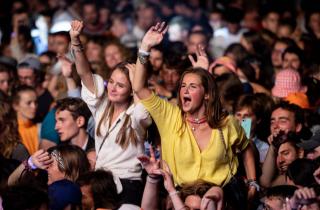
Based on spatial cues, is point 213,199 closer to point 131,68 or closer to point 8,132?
point 131,68

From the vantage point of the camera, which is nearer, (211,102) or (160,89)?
(211,102)

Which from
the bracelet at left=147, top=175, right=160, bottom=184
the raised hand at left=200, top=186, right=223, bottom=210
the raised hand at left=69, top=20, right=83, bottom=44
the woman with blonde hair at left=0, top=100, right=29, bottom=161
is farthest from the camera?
the woman with blonde hair at left=0, top=100, right=29, bottom=161

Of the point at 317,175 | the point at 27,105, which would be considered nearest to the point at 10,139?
the point at 27,105

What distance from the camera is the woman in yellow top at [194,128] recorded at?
9.59 m

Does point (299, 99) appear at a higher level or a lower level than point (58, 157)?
higher

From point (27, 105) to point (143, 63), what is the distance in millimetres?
3453

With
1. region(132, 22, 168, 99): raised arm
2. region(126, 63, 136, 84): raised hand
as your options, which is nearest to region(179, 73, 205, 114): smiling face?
region(132, 22, 168, 99): raised arm

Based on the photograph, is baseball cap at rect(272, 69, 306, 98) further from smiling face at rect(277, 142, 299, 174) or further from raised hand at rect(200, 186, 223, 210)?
raised hand at rect(200, 186, 223, 210)

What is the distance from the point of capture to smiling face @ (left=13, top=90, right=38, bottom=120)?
42.1ft

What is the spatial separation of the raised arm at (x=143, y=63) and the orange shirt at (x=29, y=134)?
3086mm

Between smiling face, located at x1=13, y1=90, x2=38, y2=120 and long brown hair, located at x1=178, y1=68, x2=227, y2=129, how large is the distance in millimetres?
3368

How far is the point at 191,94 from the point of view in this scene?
9680 millimetres

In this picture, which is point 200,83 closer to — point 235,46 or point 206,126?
point 206,126

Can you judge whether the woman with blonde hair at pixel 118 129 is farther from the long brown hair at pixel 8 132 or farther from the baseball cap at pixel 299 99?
the baseball cap at pixel 299 99
